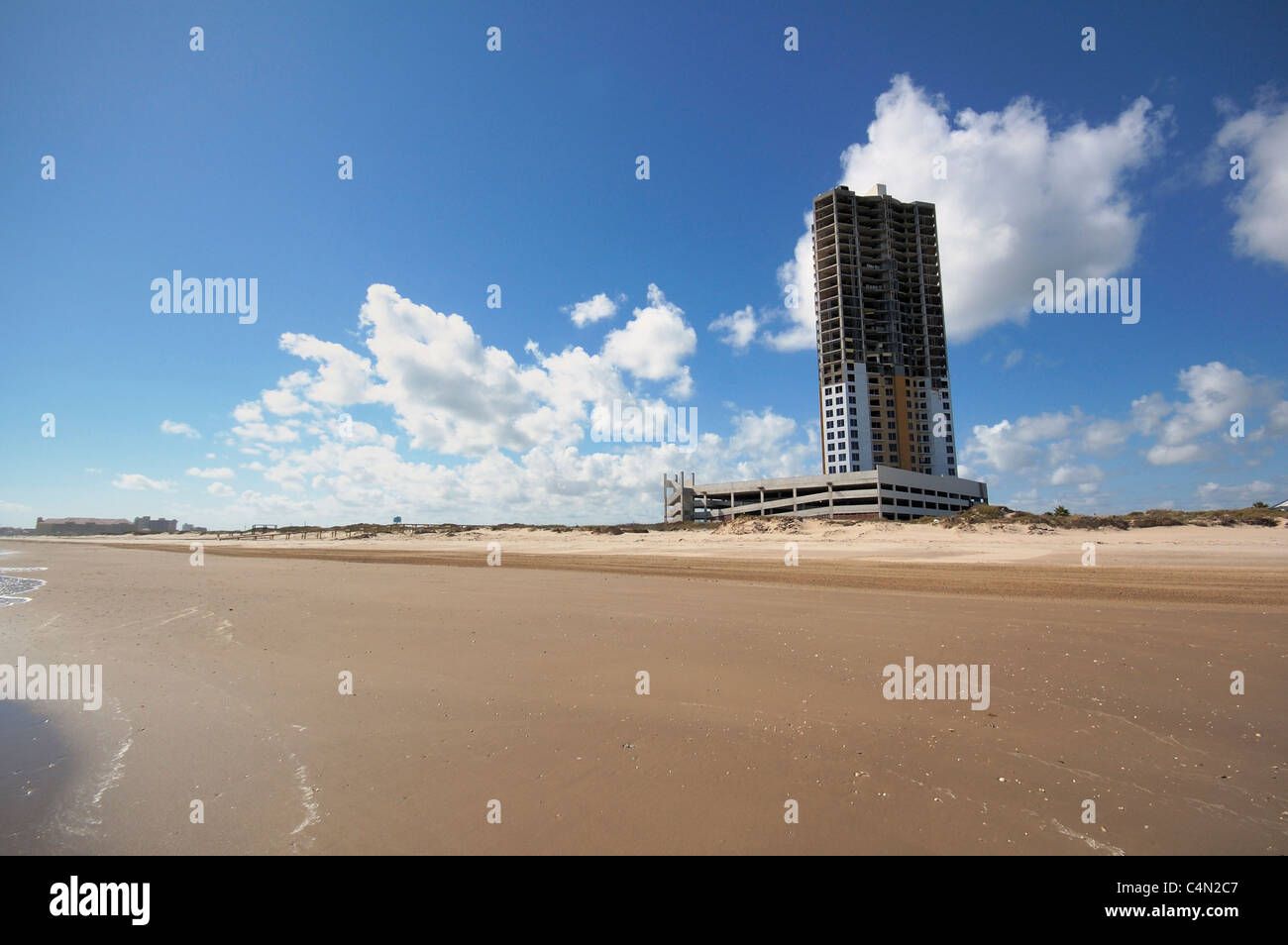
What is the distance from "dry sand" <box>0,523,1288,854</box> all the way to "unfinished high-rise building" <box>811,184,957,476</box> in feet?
305

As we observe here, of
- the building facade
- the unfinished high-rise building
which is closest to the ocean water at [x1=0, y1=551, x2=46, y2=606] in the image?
the building facade

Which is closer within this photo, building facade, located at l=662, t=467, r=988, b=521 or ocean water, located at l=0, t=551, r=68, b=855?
ocean water, located at l=0, t=551, r=68, b=855

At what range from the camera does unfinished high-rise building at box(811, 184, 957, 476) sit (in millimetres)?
102562

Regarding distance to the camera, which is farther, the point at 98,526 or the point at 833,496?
the point at 98,526

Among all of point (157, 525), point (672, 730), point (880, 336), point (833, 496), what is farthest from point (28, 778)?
point (157, 525)

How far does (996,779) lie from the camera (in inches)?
186

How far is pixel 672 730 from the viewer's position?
5.94m

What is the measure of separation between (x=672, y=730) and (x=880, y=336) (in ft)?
382
